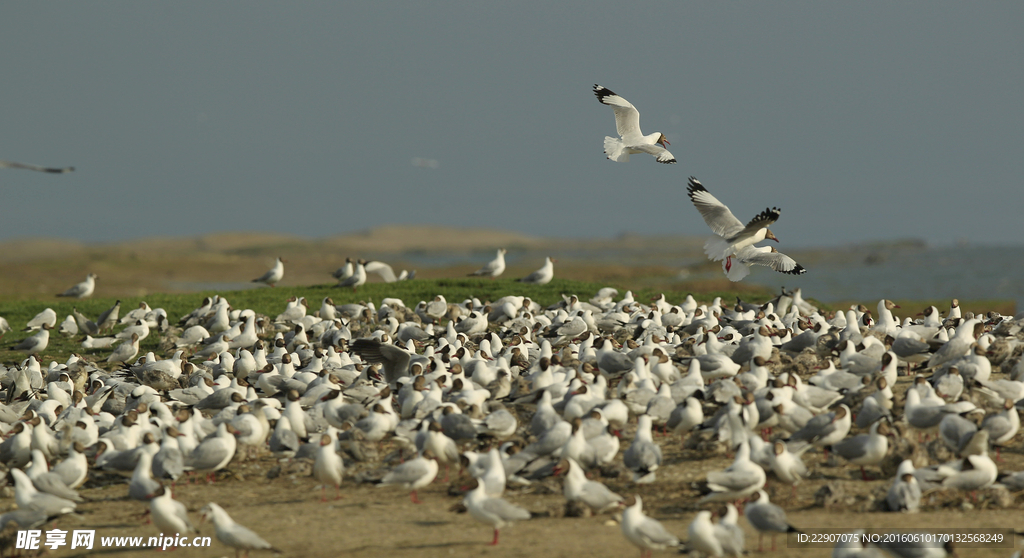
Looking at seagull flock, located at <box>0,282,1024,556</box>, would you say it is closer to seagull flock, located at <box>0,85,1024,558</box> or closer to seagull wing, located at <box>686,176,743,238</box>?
seagull flock, located at <box>0,85,1024,558</box>

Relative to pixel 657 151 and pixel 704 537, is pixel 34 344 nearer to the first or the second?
pixel 657 151

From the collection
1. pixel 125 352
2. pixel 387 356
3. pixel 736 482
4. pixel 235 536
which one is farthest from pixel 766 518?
pixel 125 352

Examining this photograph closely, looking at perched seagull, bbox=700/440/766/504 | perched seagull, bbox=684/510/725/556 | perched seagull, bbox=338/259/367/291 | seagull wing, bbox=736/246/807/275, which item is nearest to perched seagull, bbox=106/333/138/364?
perched seagull, bbox=338/259/367/291

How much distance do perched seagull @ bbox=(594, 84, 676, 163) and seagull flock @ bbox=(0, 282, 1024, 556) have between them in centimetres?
363

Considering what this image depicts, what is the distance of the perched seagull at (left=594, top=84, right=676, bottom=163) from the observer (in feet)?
56.5

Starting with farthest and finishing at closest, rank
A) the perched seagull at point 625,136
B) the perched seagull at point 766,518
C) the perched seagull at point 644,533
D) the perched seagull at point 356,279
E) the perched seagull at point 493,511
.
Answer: the perched seagull at point 356,279 → the perched seagull at point 625,136 → the perched seagull at point 493,511 → the perched seagull at point 766,518 → the perched seagull at point 644,533

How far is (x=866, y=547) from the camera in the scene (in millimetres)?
7367

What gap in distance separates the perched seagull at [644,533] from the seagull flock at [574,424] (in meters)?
0.02

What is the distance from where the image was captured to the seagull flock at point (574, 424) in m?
9.12

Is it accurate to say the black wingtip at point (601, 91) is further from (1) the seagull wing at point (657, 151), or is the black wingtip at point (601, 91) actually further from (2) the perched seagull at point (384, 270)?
(2) the perched seagull at point (384, 270)

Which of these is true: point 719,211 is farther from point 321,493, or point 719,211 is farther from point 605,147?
point 321,493

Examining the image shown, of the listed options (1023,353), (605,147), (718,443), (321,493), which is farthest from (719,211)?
(321,493)

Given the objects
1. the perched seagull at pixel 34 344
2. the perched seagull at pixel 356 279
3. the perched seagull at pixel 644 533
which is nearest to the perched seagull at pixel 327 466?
the perched seagull at pixel 644 533

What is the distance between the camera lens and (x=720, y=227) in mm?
16203
